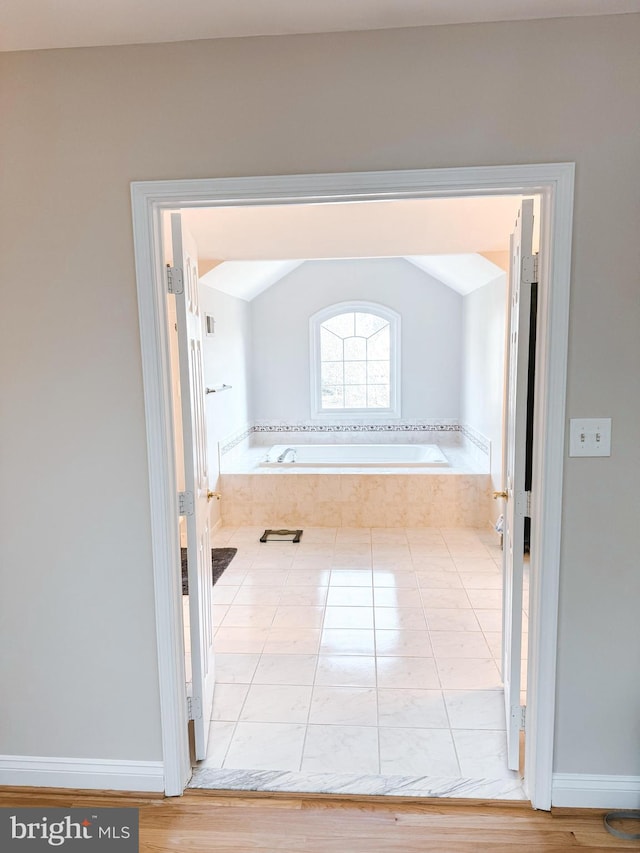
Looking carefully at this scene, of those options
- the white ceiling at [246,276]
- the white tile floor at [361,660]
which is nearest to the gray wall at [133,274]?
the white tile floor at [361,660]

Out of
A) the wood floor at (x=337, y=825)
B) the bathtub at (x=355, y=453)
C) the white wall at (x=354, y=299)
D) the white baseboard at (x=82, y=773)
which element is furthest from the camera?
the white wall at (x=354, y=299)

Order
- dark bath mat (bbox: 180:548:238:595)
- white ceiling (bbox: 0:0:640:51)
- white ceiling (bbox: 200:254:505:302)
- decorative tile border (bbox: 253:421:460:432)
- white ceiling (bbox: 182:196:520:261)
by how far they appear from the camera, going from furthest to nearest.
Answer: decorative tile border (bbox: 253:421:460:432), white ceiling (bbox: 200:254:505:302), dark bath mat (bbox: 180:548:238:595), white ceiling (bbox: 182:196:520:261), white ceiling (bbox: 0:0:640:51)

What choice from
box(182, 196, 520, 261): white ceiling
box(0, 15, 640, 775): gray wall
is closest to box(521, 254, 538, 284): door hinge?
box(0, 15, 640, 775): gray wall

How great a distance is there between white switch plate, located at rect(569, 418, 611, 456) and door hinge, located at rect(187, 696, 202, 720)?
1572mm

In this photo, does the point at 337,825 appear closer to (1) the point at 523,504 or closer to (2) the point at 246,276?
(1) the point at 523,504

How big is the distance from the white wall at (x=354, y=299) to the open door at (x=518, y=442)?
14.3 ft

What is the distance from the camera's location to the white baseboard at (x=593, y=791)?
180 centimetres

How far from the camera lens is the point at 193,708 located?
6.62ft

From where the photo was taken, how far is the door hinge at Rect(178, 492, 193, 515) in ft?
6.31

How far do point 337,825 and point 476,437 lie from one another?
161 inches

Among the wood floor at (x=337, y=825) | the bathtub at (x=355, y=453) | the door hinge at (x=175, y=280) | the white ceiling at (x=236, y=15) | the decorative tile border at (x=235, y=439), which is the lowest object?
the wood floor at (x=337, y=825)

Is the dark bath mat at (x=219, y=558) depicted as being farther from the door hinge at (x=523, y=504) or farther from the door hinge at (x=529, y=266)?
the door hinge at (x=529, y=266)

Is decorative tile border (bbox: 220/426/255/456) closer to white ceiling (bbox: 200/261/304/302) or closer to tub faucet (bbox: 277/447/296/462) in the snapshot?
tub faucet (bbox: 277/447/296/462)

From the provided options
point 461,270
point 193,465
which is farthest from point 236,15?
point 461,270
